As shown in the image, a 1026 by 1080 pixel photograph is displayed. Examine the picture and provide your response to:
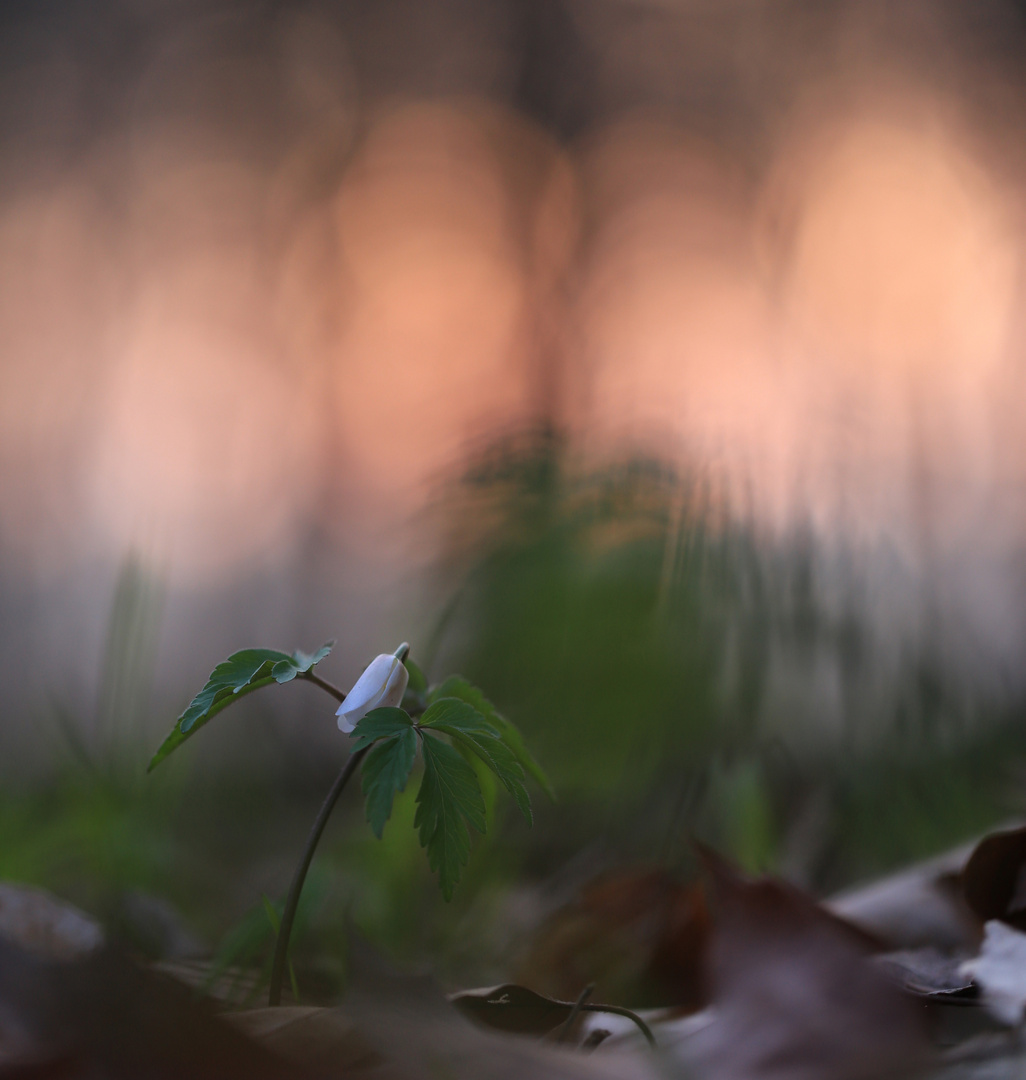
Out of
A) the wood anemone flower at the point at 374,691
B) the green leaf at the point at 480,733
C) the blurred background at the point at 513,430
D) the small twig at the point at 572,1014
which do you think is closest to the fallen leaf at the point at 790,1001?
the small twig at the point at 572,1014

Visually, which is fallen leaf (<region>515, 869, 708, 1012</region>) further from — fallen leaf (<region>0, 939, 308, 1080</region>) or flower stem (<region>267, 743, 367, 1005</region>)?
fallen leaf (<region>0, 939, 308, 1080</region>)

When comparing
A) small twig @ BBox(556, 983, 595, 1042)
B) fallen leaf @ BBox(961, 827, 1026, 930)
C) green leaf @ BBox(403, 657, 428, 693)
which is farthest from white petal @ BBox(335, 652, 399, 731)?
fallen leaf @ BBox(961, 827, 1026, 930)

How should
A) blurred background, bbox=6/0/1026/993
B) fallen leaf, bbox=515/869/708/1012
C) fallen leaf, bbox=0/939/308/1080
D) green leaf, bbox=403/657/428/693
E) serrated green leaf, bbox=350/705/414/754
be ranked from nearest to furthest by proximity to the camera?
fallen leaf, bbox=0/939/308/1080 → serrated green leaf, bbox=350/705/414/754 → green leaf, bbox=403/657/428/693 → fallen leaf, bbox=515/869/708/1012 → blurred background, bbox=6/0/1026/993

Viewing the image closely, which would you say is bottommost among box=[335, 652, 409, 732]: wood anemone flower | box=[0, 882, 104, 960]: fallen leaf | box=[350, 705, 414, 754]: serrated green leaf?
box=[0, 882, 104, 960]: fallen leaf

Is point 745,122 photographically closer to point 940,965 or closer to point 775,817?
point 775,817

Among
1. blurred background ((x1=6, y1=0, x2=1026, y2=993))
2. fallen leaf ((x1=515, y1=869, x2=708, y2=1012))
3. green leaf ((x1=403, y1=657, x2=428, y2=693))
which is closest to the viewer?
green leaf ((x1=403, y1=657, x2=428, y2=693))

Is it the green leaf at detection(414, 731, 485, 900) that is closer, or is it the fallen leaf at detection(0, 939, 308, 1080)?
the fallen leaf at detection(0, 939, 308, 1080)

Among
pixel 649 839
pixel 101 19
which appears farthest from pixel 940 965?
pixel 101 19
